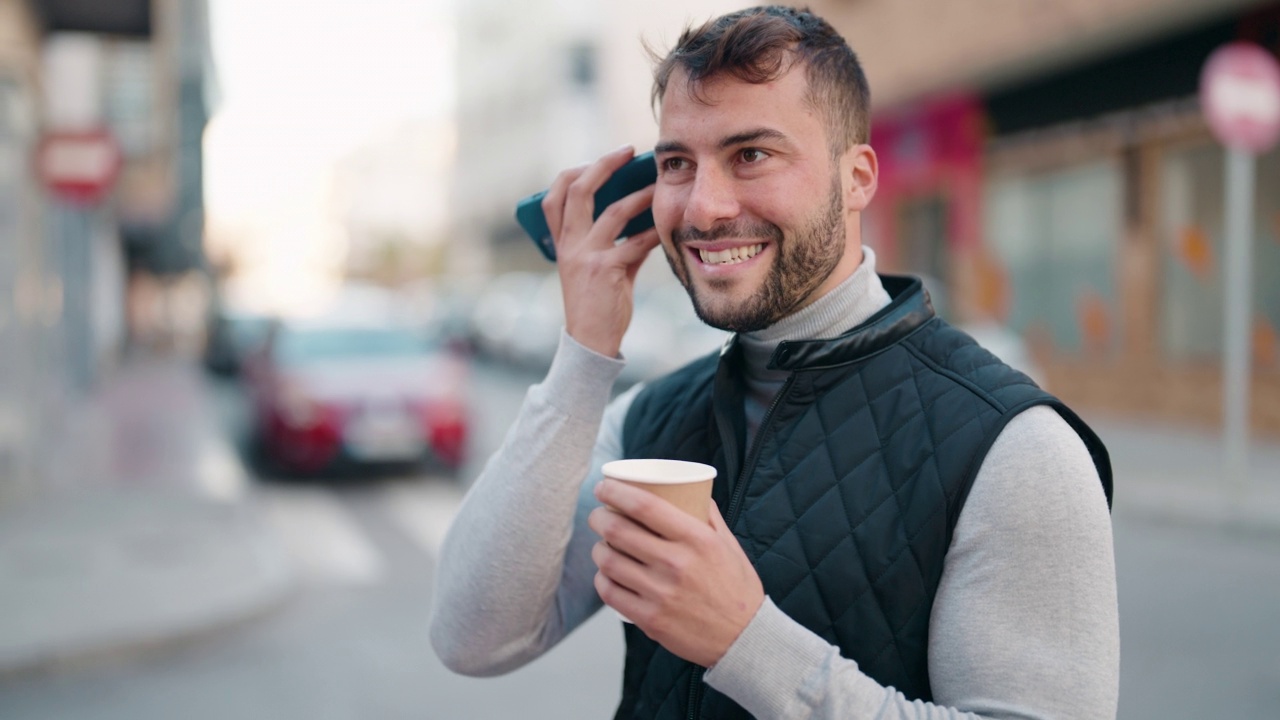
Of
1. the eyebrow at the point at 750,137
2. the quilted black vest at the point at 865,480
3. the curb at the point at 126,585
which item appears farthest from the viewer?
the curb at the point at 126,585

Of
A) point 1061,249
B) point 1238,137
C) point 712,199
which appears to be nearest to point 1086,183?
point 1061,249

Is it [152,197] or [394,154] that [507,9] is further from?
[394,154]

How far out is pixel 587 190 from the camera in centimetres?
182

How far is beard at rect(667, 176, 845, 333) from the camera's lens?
1611mm

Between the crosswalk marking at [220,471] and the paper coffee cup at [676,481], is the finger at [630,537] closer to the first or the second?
the paper coffee cup at [676,481]

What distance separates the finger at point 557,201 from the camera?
1.86 metres

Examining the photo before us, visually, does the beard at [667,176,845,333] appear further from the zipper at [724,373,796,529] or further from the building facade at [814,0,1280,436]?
the building facade at [814,0,1280,436]

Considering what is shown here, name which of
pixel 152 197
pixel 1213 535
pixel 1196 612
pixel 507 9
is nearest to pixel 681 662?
pixel 1196 612

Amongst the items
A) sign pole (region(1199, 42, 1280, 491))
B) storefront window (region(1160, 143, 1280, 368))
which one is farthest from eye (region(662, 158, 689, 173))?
storefront window (region(1160, 143, 1280, 368))

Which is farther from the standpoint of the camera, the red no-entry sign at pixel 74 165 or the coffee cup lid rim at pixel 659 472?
the red no-entry sign at pixel 74 165

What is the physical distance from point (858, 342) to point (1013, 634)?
46cm

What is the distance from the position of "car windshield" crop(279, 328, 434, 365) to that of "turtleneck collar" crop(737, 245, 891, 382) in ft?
31.7

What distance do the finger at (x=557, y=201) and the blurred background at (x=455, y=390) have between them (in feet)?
0.84

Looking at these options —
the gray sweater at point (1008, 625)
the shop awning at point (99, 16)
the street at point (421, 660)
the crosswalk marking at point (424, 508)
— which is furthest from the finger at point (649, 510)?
the shop awning at point (99, 16)
